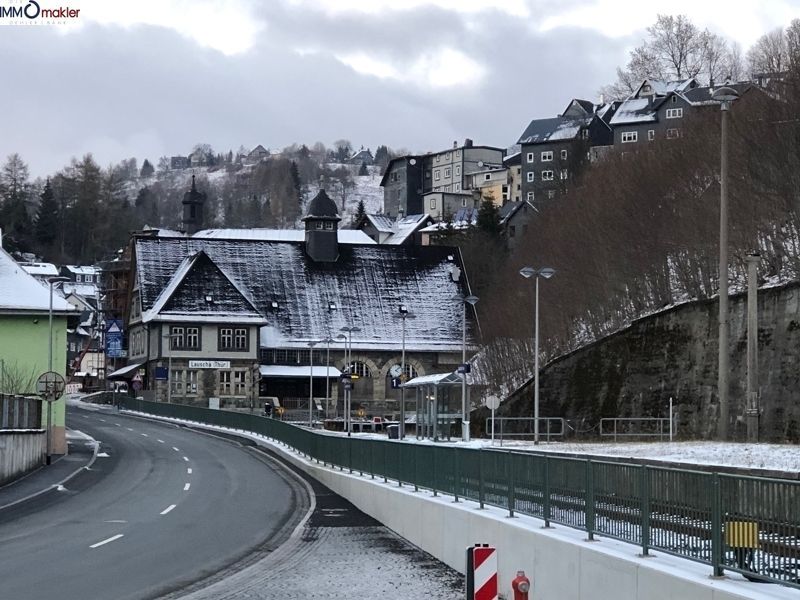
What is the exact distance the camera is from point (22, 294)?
54.9m

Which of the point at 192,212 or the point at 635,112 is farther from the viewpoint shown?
the point at 192,212

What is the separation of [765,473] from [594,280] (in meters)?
61.6

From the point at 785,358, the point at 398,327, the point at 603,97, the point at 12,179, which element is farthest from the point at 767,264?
the point at 12,179

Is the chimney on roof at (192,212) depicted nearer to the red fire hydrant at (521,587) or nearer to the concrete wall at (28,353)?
the concrete wall at (28,353)

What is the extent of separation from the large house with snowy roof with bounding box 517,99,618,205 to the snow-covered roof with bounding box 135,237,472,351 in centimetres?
2290

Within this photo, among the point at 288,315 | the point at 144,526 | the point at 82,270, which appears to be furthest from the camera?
the point at 82,270

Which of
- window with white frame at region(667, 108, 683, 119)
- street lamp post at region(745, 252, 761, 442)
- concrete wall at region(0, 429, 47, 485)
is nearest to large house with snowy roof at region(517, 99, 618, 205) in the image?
window with white frame at region(667, 108, 683, 119)

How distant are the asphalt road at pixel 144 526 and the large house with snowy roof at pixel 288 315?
54853mm

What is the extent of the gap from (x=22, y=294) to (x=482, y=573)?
46.4 m

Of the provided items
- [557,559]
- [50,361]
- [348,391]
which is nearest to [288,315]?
[348,391]

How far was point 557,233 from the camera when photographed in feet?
305

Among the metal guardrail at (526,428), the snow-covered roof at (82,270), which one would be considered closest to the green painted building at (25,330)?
the metal guardrail at (526,428)

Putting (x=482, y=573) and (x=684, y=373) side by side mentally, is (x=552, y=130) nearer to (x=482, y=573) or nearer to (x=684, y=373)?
(x=684, y=373)

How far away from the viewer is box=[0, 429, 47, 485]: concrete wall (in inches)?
1572
